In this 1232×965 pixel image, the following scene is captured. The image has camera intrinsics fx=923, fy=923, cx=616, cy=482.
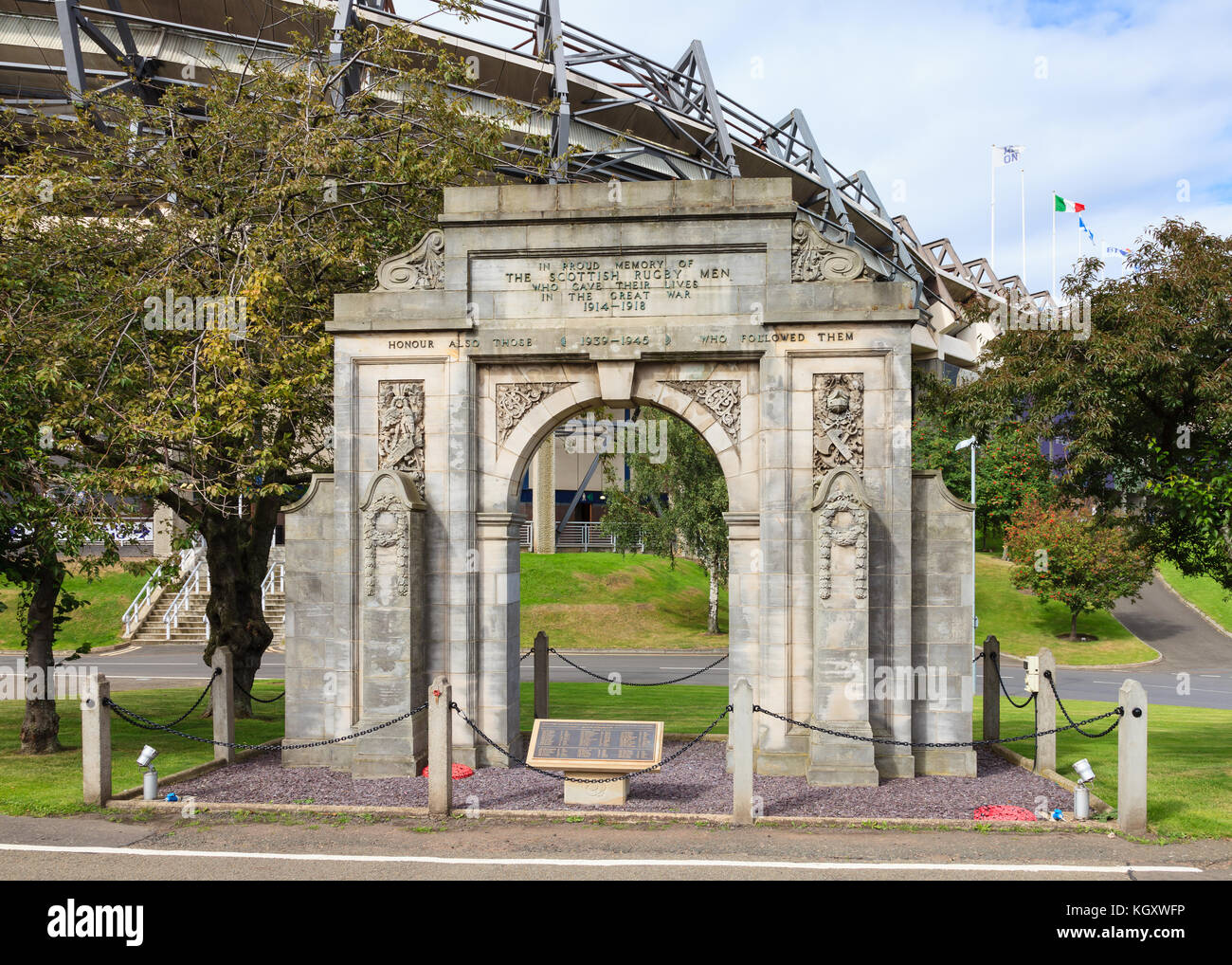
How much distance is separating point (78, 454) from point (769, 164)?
1485 inches

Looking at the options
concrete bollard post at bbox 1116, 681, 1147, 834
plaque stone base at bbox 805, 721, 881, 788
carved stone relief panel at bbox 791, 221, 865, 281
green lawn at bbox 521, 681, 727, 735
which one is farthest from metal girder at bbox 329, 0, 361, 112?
concrete bollard post at bbox 1116, 681, 1147, 834

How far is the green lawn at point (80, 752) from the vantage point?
1120 cm

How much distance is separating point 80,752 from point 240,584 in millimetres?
3602

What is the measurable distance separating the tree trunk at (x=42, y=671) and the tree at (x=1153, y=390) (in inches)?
571

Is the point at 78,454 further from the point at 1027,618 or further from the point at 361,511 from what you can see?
the point at 1027,618

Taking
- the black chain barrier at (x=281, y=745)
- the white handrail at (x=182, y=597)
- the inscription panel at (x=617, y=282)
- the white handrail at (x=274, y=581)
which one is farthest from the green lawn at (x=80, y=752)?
the white handrail at (x=274, y=581)

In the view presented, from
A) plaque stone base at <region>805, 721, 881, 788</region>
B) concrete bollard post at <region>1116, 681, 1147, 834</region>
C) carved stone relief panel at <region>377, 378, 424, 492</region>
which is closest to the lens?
concrete bollard post at <region>1116, 681, 1147, 834</region>

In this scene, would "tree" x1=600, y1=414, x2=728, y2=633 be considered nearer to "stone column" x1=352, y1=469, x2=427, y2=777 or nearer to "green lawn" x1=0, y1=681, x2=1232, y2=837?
"green lawn" x1=0, y1=681, x2=1232, y2=837

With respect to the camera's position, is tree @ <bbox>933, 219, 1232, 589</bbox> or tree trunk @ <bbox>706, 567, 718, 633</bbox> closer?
tree @ <bbox>933, 219, 1232, 589</bbox>

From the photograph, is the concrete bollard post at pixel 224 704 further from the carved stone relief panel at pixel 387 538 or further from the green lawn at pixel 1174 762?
the green lawn at pixel 1174 762

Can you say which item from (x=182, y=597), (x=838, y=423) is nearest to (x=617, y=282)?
(x=838, y=423)

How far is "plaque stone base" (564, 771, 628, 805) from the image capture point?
36.4 feet

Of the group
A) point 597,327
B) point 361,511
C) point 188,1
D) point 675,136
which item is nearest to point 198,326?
point 361,511

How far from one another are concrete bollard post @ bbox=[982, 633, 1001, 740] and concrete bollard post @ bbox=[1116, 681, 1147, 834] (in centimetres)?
431
